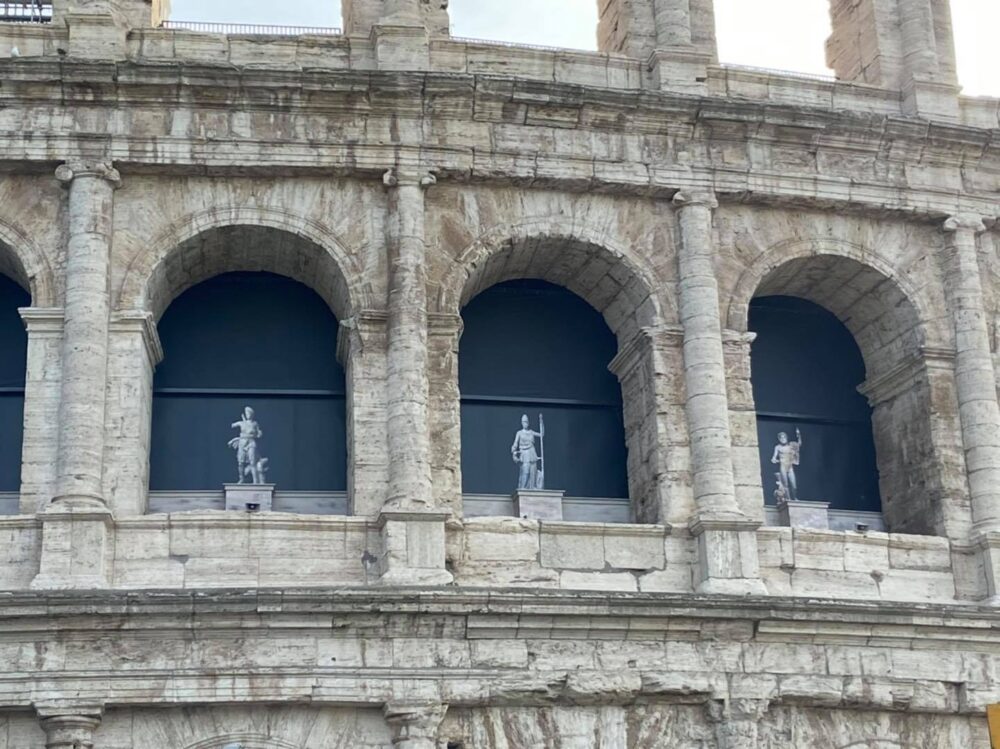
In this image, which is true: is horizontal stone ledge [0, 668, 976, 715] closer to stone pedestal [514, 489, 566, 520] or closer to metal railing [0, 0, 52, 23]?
stone pedestal [514, 489, 566, 520]

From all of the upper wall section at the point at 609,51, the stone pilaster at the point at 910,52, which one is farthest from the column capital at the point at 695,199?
the stone pilaster at the point at 910,52

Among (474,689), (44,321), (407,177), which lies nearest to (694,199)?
(407,177)

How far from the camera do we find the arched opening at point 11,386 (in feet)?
63.5

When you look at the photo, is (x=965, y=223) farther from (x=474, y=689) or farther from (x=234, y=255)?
(x=234, y=255)

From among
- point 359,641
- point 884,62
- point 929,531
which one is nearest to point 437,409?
point 359,641

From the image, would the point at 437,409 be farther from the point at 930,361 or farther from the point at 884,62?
the point at 884,62

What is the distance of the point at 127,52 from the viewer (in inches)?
783

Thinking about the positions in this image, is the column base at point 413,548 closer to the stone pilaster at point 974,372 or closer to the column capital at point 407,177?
the column capital at point 407,177

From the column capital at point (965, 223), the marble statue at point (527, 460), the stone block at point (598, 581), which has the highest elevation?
the column capital at point (965, 223)

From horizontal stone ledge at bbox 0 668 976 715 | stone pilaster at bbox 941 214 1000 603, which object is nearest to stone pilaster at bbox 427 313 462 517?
horizontal stone ledge at bbox 0 668 976 715

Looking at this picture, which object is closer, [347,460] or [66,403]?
[66,403]

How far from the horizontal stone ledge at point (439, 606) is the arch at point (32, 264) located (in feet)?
10.6

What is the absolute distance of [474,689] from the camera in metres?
17.7

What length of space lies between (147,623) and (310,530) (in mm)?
1863
